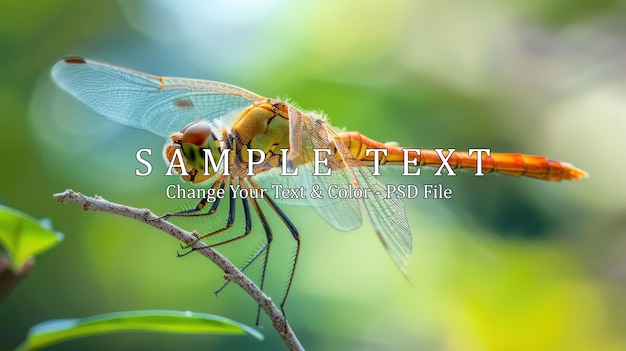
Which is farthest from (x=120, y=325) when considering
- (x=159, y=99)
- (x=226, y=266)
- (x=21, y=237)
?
(x=159, y=99)

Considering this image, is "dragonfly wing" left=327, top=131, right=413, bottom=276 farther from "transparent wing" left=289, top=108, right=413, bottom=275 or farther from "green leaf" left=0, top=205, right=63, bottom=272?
"green leaf" left=0, top=205, right=63, bottom=272

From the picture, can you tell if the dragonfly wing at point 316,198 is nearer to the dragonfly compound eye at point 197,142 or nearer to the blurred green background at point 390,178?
the dragonfly compound eye at point 197,142

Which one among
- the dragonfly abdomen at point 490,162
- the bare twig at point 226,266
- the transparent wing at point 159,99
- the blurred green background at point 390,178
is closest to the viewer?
the bare twig at point 226,266

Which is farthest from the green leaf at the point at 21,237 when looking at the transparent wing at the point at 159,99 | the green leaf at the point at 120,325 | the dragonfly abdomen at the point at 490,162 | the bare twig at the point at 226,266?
the dragonfly abdomen at the point at 490,162

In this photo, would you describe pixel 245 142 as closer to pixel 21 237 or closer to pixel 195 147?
pixel 195 147

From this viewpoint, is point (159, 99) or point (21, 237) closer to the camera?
point (21, 237)

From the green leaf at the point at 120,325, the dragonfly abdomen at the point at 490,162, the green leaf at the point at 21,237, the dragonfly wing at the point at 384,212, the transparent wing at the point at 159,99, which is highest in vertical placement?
the transparent wing at the point at 159,99

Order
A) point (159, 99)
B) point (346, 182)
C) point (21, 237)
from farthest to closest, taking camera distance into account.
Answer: point (159, 99) → point (346, 182) → point (21, 237)
